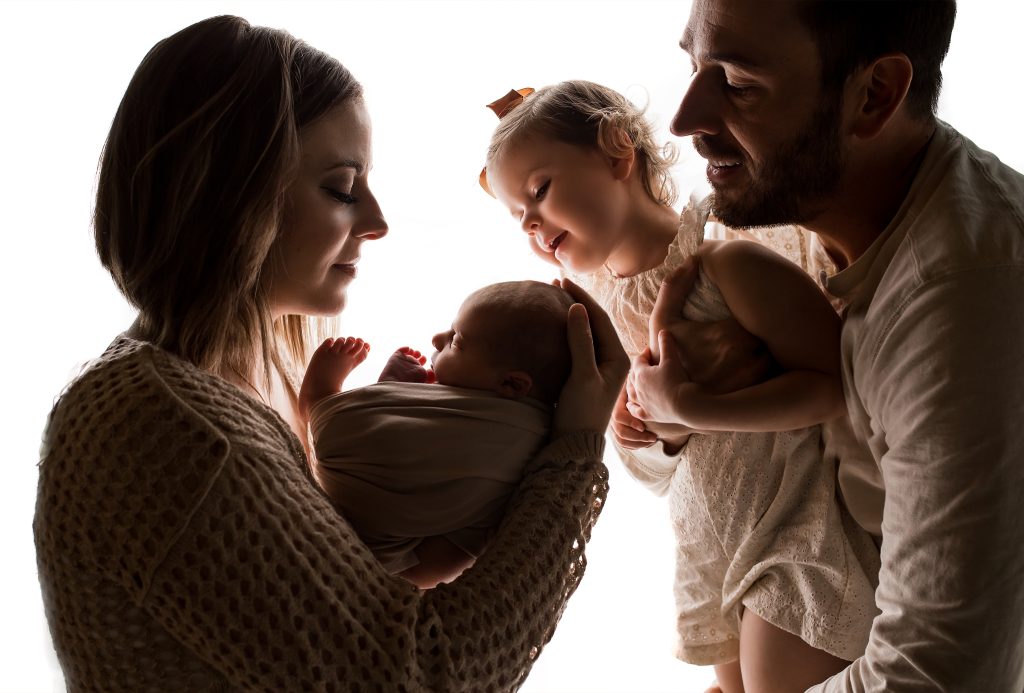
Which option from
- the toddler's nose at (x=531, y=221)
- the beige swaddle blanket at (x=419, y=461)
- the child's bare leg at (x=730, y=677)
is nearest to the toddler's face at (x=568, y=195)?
the toddler's nose at (x=531, y=221)

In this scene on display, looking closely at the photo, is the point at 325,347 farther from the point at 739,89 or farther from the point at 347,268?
the point at 739,89

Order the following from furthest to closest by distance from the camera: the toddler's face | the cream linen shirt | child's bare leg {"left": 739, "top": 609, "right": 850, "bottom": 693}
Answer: the toddler's face < child's bare leg {"left": 739, "top": 609, "right": 850, "bottom": 693} < the cream linen shirt

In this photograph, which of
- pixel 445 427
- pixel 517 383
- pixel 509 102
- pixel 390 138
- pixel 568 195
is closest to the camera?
pixel 445 427

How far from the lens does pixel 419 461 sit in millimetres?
1279

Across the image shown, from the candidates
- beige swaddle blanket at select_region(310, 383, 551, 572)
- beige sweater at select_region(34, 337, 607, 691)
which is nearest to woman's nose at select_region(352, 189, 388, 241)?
beige swaddle blanket at select_region(310, 383, 551, 572)

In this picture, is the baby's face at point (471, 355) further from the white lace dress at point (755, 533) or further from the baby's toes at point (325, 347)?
the white lace dress at point (755, 533)

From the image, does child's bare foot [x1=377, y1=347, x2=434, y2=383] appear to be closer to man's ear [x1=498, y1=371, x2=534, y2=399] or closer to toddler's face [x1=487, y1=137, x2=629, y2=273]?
man's ear [x1=498, y1=371, x2=534, y2=399]

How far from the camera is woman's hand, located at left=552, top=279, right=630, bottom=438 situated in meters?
1.36

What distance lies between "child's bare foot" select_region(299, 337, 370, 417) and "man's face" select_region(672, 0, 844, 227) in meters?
0.65

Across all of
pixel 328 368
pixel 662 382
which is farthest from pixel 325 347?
pixel 662 382

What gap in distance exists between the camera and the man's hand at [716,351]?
4.98 ft

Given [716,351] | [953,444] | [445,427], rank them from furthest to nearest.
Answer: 1. [716,351]
2. [445,427]
3. [953,444]

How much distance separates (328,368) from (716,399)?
655 millimetres

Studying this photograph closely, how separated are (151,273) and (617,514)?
63.5 inches
